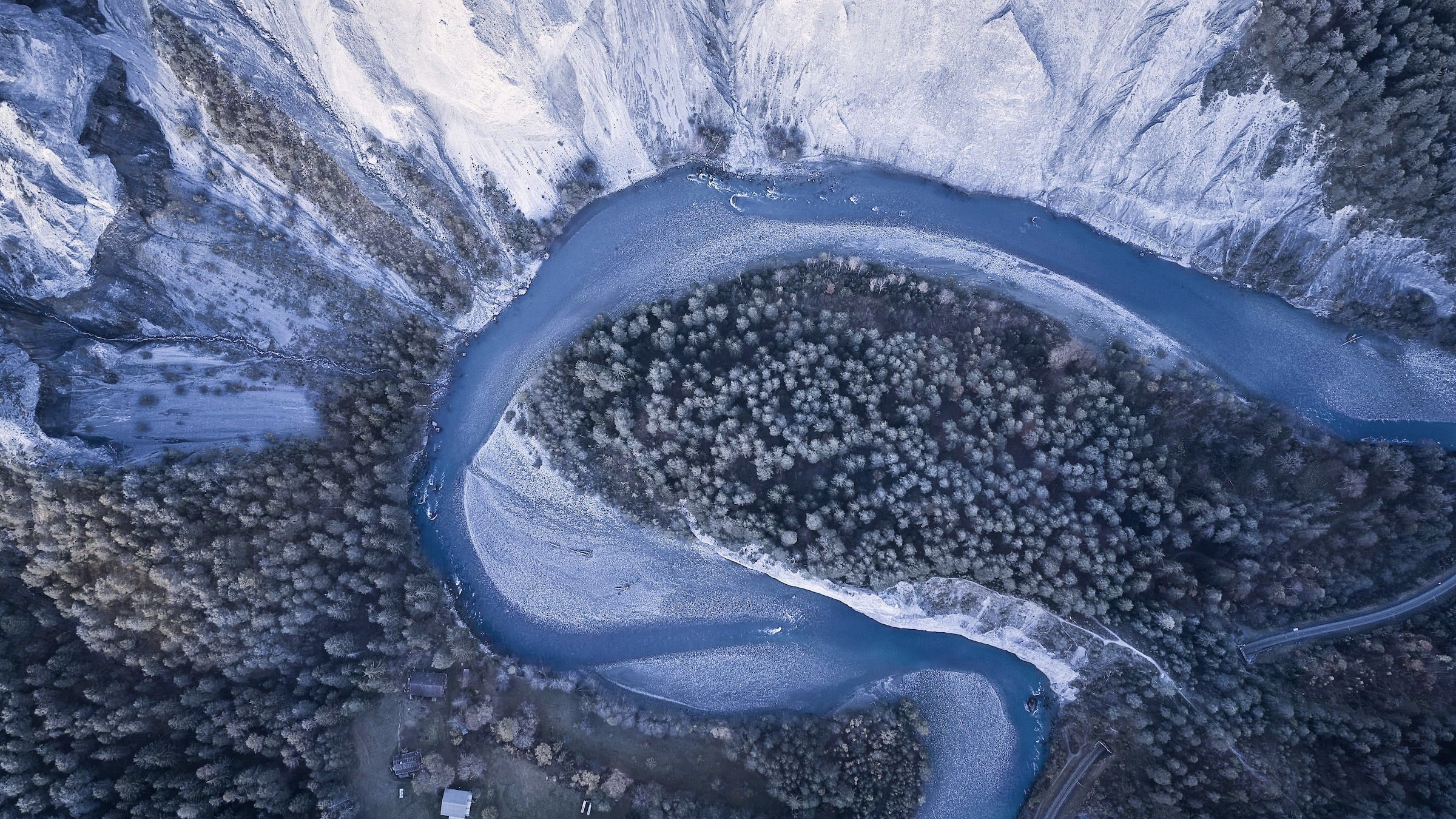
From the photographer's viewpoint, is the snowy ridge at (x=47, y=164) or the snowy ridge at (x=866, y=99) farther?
the snowy ridge at (x=866, y=99)

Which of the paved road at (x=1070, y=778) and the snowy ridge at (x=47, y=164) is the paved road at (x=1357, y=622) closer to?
the paved road at (x=1070, y=778)

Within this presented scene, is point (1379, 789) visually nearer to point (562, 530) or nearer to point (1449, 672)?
point (1449, 672)

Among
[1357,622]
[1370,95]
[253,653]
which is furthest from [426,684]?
[1370,95]

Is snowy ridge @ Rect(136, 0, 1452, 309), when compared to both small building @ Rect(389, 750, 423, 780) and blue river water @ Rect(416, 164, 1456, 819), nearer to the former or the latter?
blue river water @ Rect(416, 164, 1456, 819)

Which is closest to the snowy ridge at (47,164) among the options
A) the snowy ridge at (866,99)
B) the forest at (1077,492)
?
the snowy ridge at (866,99)

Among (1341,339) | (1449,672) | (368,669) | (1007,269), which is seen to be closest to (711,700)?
(368,669)

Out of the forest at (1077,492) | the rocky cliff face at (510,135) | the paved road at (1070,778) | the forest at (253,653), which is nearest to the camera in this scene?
the forest at (253,653)

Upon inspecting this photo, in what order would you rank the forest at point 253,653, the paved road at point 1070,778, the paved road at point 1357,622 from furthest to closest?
the paved road at point 1070,778
the paved road at point 1357,622
the forest at point 253,653

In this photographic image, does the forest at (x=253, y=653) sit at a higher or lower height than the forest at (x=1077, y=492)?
lower
